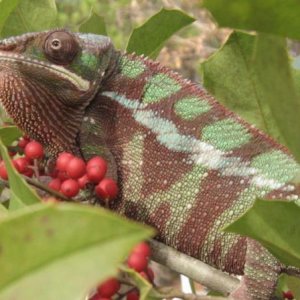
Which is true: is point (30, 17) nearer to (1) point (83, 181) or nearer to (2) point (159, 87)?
(2) point (159, 87)

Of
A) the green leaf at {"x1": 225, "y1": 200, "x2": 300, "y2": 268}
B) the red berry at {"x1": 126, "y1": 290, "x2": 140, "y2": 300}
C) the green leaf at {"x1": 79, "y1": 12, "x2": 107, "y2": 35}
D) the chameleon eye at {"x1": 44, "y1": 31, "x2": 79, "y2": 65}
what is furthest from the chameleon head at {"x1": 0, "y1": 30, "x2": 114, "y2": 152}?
the green leaf at {"x1": 225, "y1": 200, "x2": 300, "y2": 268}

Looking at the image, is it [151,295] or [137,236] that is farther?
[151,295]

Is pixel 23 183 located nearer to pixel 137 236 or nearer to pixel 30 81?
pixel 137 236

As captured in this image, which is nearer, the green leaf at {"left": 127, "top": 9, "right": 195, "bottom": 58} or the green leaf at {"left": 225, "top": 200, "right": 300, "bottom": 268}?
the green leaf at {"left": 225, "top": 200, "right": 300, "bottom": 268}

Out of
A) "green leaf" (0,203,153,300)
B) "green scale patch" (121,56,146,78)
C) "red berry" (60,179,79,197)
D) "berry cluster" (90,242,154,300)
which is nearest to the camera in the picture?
"green leaf" (0,203,153,300)

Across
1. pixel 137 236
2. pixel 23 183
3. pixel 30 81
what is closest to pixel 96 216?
pixel 137 236

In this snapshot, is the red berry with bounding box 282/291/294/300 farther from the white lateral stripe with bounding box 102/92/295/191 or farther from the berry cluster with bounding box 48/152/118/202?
the berry cluster with bounding box 48/152/118/202
